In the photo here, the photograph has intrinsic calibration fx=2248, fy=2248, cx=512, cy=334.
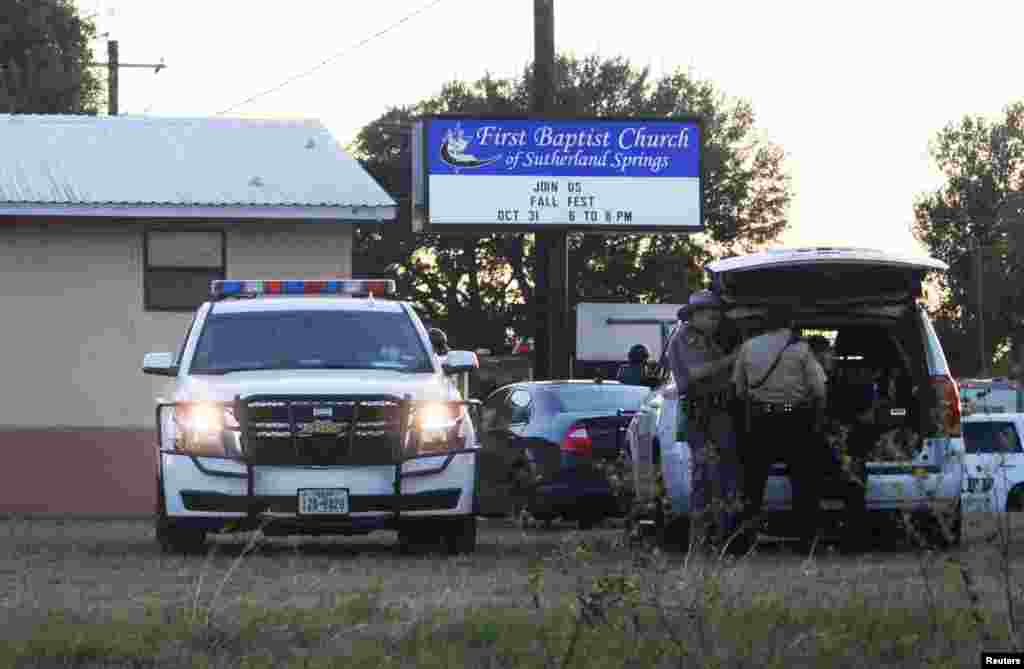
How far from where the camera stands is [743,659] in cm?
814

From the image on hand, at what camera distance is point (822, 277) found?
1430cm

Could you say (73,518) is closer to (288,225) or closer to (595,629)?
(288,225)

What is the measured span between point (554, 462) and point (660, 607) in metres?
12.7

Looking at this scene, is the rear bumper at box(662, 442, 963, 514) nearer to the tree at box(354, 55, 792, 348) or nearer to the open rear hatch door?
the open rear hatch door

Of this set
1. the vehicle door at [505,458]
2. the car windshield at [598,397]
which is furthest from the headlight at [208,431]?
the car windshield at [598,397]

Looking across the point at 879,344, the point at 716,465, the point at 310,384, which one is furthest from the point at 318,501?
the point at 879,344

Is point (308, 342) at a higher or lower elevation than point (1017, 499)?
higher

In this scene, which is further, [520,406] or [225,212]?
[225,212]

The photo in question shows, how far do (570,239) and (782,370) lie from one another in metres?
54.2

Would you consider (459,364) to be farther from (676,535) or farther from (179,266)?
(179,266)

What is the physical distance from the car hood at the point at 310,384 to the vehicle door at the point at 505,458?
19.8 feet

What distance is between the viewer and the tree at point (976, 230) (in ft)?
313

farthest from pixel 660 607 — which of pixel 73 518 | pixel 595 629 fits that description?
pixel 73 518

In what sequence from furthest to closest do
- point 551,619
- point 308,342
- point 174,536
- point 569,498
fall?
point 569,498 < point 308,342 < point 174,536 < point 551,619
